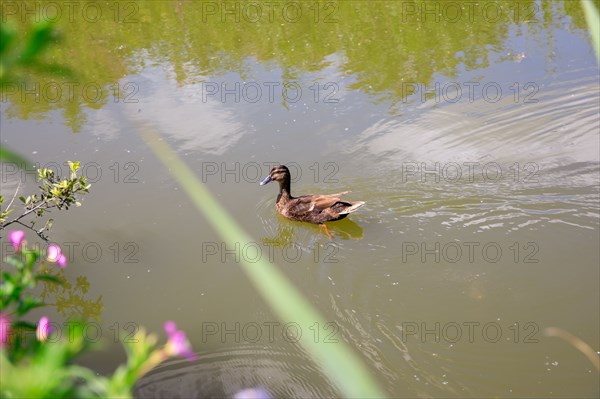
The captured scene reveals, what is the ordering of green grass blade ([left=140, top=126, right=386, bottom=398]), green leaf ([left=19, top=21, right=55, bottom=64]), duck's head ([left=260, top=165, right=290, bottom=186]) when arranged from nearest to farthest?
green leaf ([left=19, top=21, right=55, bottom=64]) < green grass blade ([left=140, top=126, right=386, bottom=398]) < duck's head ([left=260, top=165, right=290, bottom=186])

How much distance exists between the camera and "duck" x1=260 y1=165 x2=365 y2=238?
5.92 meters

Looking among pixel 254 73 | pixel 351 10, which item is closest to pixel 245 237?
pixel 254 73

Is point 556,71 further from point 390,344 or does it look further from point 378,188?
point 390,344

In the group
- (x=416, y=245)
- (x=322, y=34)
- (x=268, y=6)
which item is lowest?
(x=416, y=245)

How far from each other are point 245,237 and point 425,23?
6721 millimetres

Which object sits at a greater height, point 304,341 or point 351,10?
point 351,10

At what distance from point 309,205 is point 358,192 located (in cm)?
68

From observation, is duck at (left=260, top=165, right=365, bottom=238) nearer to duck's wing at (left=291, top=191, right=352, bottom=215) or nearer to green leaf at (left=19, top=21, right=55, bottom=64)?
duck's wing at (left=291, top=191, right=352, bottom=215)

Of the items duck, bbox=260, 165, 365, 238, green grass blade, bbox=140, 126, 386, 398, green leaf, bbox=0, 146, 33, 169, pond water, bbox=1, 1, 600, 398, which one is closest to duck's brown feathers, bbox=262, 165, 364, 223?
duck, bbox=260, 165, 365, 238

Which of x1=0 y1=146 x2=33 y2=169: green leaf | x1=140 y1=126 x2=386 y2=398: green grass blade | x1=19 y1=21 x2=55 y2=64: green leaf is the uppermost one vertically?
x1=19 y1=21 x2=55 y2=64: green leaf

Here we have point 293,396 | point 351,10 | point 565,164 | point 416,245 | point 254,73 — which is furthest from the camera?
point 351,10

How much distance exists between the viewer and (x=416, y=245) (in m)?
5.52

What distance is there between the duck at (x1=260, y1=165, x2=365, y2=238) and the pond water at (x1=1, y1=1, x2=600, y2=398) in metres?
0.16

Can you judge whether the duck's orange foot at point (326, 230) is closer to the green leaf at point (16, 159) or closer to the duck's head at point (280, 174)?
the duck's head at point (280, 174)
